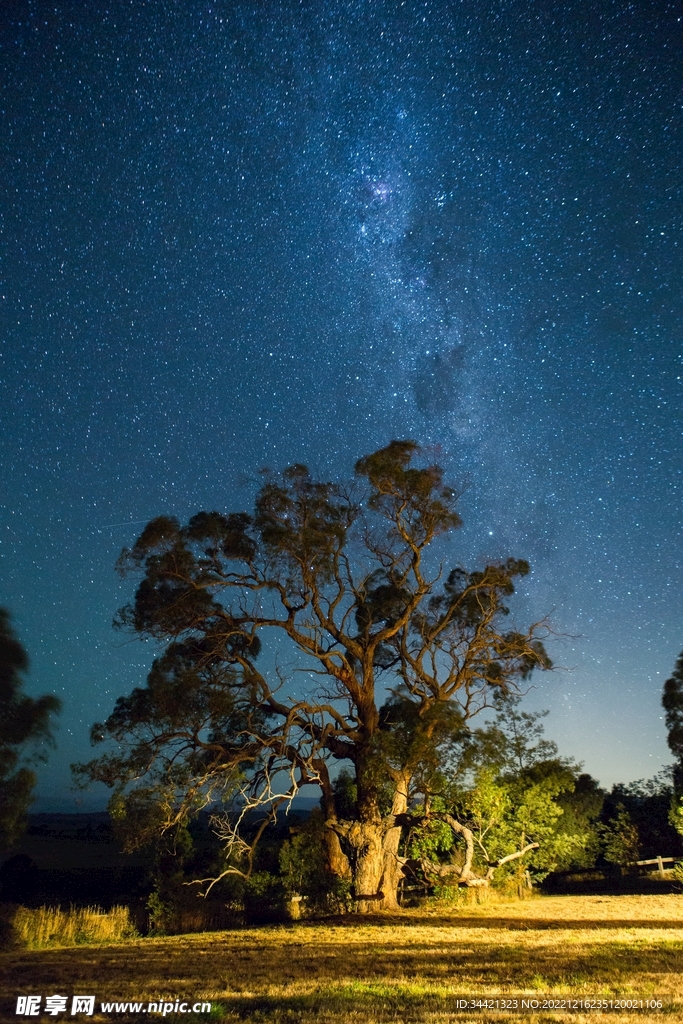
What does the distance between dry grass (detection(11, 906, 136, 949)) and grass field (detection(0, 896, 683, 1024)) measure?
3168mm

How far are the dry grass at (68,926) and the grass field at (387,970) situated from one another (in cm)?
317

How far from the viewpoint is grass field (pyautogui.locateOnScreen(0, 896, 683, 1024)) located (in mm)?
6066

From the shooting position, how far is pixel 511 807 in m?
23.2

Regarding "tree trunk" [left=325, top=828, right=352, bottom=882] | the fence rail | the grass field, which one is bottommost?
the grass field

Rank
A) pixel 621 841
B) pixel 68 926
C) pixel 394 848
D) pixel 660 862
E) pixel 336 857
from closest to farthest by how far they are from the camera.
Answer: pixel 68 926, pixel 336 857, pixel 394 848, pixel 660 862, pixel 621 841

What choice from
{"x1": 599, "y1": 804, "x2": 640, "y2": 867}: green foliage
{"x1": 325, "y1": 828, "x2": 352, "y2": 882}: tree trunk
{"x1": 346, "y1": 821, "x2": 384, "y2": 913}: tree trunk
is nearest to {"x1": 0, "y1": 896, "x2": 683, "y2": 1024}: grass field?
{"x1": 346, "y1": 821, "x2": 384, "y2": 913}: tree trunk

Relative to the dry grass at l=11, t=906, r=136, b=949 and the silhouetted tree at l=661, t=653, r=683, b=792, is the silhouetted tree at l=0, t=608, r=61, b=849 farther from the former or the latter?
the silhouetted tree at l=661, t=653, r=683, b=792

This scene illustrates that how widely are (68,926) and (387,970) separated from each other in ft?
34.7

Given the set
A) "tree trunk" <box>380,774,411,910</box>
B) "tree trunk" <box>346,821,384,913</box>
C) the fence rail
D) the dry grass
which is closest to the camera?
the dry grass

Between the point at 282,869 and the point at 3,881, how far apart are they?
1207cm

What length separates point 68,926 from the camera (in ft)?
52.0

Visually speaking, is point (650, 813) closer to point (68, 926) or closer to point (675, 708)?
point (675, 708)

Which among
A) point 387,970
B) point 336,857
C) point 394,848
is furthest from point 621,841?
point 387,970

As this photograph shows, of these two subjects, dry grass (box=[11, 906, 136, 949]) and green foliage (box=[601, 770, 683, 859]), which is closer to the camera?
dry grass (box=[11, 906, 136, 949])
